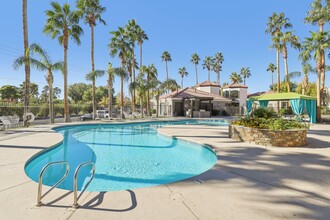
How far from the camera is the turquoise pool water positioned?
5.19 meters

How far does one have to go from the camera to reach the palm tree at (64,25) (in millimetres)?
15516

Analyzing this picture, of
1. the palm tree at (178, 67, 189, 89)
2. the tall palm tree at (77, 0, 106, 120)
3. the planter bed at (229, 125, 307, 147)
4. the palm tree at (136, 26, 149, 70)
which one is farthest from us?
the palm tree at (178, 67, 189, 89)

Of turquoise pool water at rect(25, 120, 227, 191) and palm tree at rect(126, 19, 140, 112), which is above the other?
palm tree at rect(126, 19, 140, 112)

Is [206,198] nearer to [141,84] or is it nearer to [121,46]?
[121,46]

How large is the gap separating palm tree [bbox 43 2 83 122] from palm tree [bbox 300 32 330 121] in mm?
20709

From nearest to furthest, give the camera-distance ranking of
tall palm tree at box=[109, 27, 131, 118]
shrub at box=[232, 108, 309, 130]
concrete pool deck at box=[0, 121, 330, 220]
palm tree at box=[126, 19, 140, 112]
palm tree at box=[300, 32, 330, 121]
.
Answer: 1. concrete pool deck at box=[0, 121, 330, 220]
2. shrub at box=[232, 108, 309, 130]
3. palm tree at box=[300, 32, 330, 121]
4. tall palm tree at box=[109, 27, 131, 118]
5. palm tree at box=[126, 19, 140, 112]

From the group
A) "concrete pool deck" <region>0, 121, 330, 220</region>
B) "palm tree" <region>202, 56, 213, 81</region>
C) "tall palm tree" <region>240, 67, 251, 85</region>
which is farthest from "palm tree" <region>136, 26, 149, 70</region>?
"tall palm tree" <region>240, 67, 251, 85</region>

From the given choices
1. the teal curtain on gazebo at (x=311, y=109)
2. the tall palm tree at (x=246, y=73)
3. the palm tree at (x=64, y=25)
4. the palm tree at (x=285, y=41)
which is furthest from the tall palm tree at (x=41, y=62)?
the tall palm tree at (x=246, y=73)

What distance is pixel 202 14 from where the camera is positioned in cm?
2095

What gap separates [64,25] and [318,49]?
22170 millimetres

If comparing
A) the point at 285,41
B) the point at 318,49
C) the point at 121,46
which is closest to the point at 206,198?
the point at 318,49

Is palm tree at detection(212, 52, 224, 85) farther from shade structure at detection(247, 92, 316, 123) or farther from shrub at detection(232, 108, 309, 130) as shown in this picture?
shrub at detection(232, 108, 309, 130)

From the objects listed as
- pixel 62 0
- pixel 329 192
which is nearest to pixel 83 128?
pixel 62 0

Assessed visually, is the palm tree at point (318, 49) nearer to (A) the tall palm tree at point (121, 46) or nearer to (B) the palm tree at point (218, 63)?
(A) the tall palm tree at point (121, 46)
